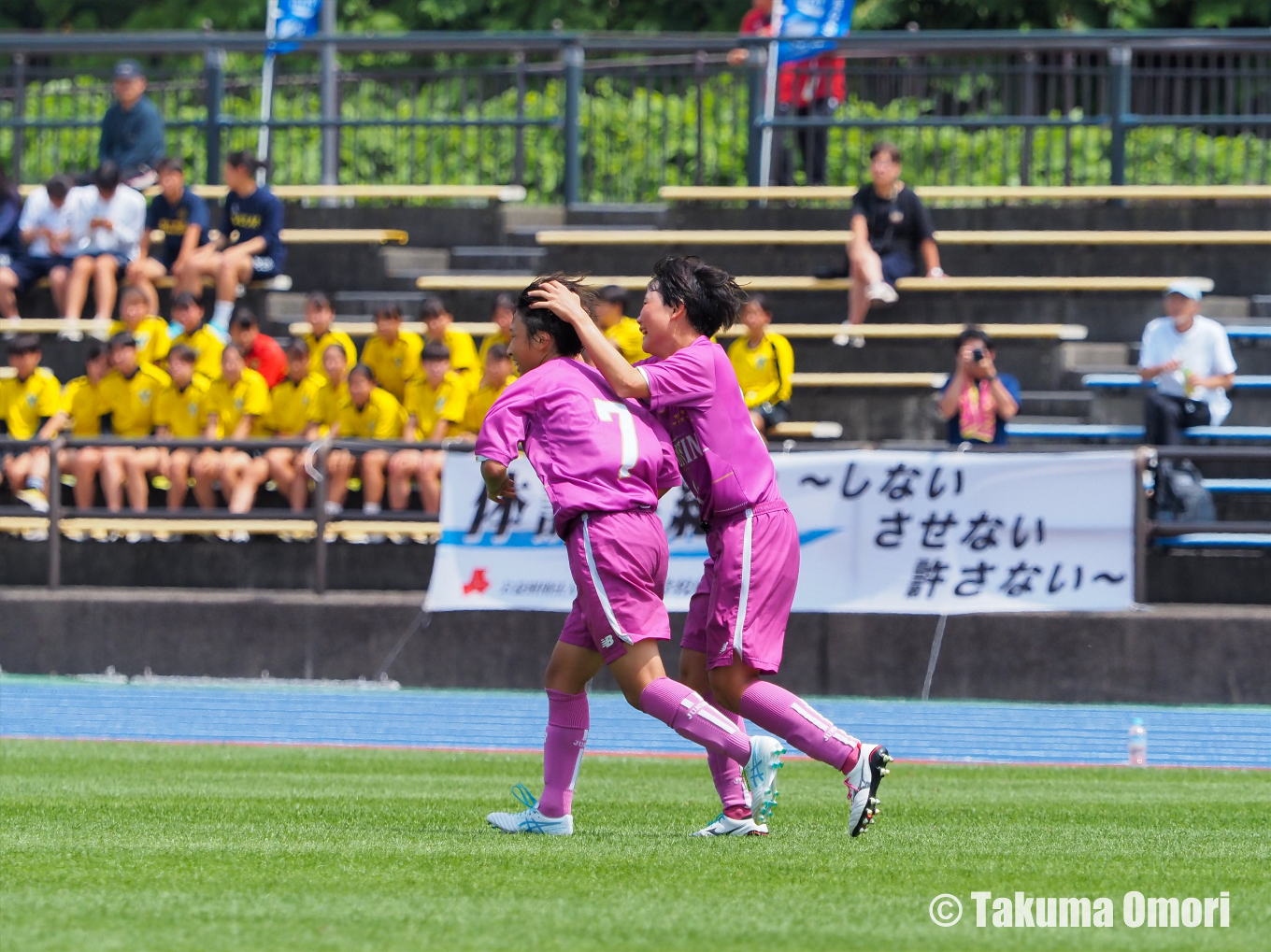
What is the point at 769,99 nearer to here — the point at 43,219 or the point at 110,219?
the point at 110,219

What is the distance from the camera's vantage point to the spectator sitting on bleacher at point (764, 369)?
15.1 m

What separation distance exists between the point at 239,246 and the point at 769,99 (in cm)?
550

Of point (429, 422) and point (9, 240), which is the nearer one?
point (429, 422)

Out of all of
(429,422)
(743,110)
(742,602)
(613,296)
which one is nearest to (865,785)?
(742,602)

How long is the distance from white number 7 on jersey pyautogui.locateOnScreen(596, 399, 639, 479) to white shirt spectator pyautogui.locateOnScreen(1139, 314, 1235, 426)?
29.5ft

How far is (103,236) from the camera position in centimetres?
1859

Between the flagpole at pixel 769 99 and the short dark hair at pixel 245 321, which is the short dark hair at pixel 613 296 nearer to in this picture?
the short dark hair at pixel 245 321

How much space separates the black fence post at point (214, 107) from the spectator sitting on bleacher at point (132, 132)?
3.12ft

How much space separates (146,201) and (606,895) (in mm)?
15977

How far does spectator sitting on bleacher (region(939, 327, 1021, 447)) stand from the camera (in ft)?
47.4

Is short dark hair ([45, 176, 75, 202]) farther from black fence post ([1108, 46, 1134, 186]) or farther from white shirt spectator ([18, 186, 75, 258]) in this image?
black fence post ([1108, 46, 1134, 186])

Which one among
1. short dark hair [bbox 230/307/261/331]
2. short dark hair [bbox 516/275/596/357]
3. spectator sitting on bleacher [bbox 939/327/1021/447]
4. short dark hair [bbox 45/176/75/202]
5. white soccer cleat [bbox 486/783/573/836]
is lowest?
white soccer cleat [bbox 486/783/573/836]

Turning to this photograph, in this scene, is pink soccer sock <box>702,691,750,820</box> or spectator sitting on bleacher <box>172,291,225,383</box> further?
spectator sitting on bleacher <box>172,291,225,383</box>

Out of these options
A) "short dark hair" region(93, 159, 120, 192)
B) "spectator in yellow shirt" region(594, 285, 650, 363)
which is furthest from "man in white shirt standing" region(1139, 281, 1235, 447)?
"short dark hair" region(93, 159, 120, 192)
